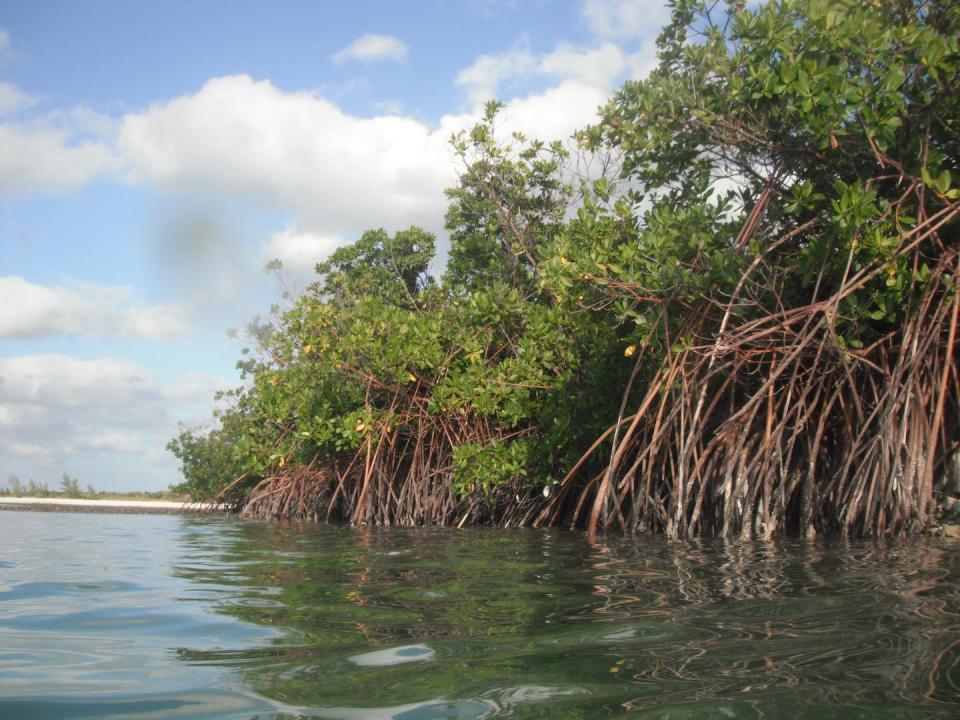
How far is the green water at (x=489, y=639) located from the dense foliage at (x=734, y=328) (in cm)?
175

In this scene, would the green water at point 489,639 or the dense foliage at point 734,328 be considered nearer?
the green water at point 489,639

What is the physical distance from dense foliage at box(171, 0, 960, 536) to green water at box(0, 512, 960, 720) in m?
1.75

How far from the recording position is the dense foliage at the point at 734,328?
17.3 ft

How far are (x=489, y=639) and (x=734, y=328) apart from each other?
4.50m

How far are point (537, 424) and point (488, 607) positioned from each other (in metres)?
6.49

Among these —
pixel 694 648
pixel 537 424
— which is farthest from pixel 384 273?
pixel 694 648

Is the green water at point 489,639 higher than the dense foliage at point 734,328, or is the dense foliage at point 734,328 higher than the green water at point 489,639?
the dense foliage at point 734,328

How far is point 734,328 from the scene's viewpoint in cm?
606

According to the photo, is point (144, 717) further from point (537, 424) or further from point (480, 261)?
point (480, 261)

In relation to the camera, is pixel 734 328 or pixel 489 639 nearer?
pixel 489 639

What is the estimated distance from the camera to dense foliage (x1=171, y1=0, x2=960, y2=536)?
17.3 feet

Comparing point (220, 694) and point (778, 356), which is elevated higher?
point (778, 356)

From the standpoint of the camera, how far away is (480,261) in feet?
43.5

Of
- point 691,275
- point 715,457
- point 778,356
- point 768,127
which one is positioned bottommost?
A: point 715,457
